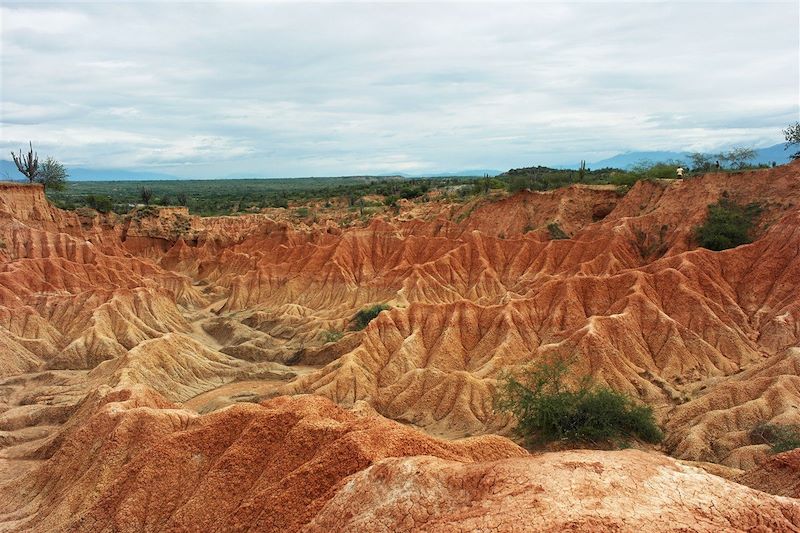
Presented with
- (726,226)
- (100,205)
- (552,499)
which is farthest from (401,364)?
(100,205)

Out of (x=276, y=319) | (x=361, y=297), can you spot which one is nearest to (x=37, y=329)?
(x=276, y=319)

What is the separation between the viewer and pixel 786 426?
24797 mm

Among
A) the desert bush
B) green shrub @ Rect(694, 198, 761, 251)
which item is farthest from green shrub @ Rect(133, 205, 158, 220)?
green shrub @ Rect(694, 198, 761, 251)

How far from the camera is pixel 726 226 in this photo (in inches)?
1927

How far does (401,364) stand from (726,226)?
3105cm

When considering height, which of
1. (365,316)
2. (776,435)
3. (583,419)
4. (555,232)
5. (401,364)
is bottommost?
(401,364)

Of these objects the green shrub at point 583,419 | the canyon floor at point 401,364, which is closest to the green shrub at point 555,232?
the canyon floor at point 401,364

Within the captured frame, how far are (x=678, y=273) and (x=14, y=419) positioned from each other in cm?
4463

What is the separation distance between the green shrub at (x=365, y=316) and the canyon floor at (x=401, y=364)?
4.81 ft

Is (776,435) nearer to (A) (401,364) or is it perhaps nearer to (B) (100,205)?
(A) (401,364)

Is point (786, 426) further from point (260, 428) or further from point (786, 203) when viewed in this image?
point (786, 203)

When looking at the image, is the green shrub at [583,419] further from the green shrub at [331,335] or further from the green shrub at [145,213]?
the green shrub at [145,213]

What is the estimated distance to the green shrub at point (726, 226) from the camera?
48.3 metres

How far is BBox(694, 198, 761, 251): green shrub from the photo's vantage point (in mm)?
48281
